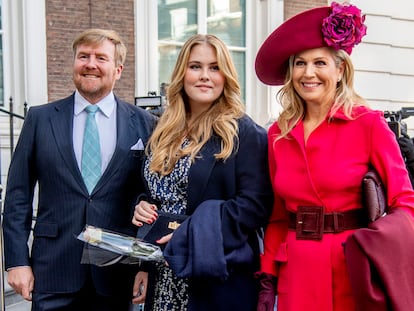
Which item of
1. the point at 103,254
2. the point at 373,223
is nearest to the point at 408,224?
the point at 373,223

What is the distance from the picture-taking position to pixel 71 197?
2.82 m

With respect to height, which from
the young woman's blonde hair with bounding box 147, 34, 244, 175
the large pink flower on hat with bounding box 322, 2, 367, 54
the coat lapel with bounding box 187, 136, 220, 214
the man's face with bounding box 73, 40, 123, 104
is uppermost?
the large pink flower on hat with bounding box 322, 2, 367, 54

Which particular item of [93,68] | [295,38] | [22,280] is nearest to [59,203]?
[22,280]

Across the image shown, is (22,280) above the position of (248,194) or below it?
below

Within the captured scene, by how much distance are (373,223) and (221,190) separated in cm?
74

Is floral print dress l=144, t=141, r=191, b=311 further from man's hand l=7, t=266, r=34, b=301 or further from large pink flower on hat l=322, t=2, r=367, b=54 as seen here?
large pink flower on hat l=322, t=2, r=367, b=54

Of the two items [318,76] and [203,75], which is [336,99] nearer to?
[318,76]

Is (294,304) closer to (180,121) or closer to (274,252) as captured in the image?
(274,252)

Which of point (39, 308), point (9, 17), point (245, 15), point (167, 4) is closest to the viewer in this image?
point (39, 308)

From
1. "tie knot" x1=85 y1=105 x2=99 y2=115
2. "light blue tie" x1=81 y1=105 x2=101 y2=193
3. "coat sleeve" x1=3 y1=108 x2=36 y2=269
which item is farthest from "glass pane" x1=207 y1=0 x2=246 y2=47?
"coat sleeve" x1=3 y1=108 x2=36 y2=269

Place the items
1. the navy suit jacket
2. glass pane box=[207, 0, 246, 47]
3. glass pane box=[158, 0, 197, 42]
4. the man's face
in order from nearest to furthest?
1. the navy suit jacket
2. the man's face
3. glass pane box=[158, 0, 197, 42]
4. glass pane box=[207, 0, 246, 47]

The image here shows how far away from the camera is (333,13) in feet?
7.98

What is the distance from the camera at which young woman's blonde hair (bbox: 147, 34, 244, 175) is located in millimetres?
2570

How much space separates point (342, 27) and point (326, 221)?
869 mm
